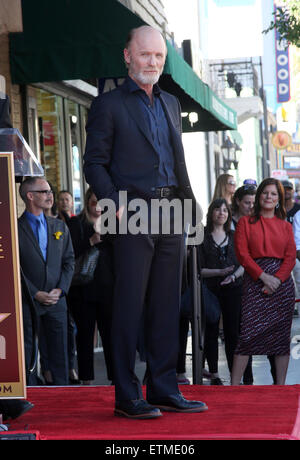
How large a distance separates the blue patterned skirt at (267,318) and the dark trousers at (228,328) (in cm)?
85

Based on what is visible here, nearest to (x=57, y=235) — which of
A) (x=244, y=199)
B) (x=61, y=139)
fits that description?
(x=244, y=199)

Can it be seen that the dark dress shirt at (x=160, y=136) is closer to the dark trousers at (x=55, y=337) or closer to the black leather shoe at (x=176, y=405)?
the black leather shoe at (x=176, y=405)

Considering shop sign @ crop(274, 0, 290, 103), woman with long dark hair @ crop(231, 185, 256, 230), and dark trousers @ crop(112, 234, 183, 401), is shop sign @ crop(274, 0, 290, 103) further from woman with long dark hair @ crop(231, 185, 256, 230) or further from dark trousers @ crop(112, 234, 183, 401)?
dark trousers @ crop(112, 234, 183, 401)

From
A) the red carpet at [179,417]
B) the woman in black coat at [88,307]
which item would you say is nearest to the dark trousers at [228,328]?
the woman in black coat at [88,307]

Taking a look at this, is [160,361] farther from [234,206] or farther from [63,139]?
[63,139]

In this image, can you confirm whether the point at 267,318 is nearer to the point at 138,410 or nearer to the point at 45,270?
the point at 45,270

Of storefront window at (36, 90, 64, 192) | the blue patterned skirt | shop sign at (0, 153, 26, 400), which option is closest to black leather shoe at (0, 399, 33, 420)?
shop sign at (0, 153, 26, 400)

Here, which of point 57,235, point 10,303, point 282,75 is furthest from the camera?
point 282,75

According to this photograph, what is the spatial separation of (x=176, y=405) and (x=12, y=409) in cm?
89

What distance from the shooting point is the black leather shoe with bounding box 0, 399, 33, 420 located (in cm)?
478

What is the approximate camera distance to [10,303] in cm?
442

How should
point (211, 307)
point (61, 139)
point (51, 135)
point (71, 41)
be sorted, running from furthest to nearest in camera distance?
point (61, 139)
point (51, 135)
point (71, 41)
point (211, 307)

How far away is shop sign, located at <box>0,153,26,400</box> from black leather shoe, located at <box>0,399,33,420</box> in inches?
13.7

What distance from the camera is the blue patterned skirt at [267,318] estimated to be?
302 inches
